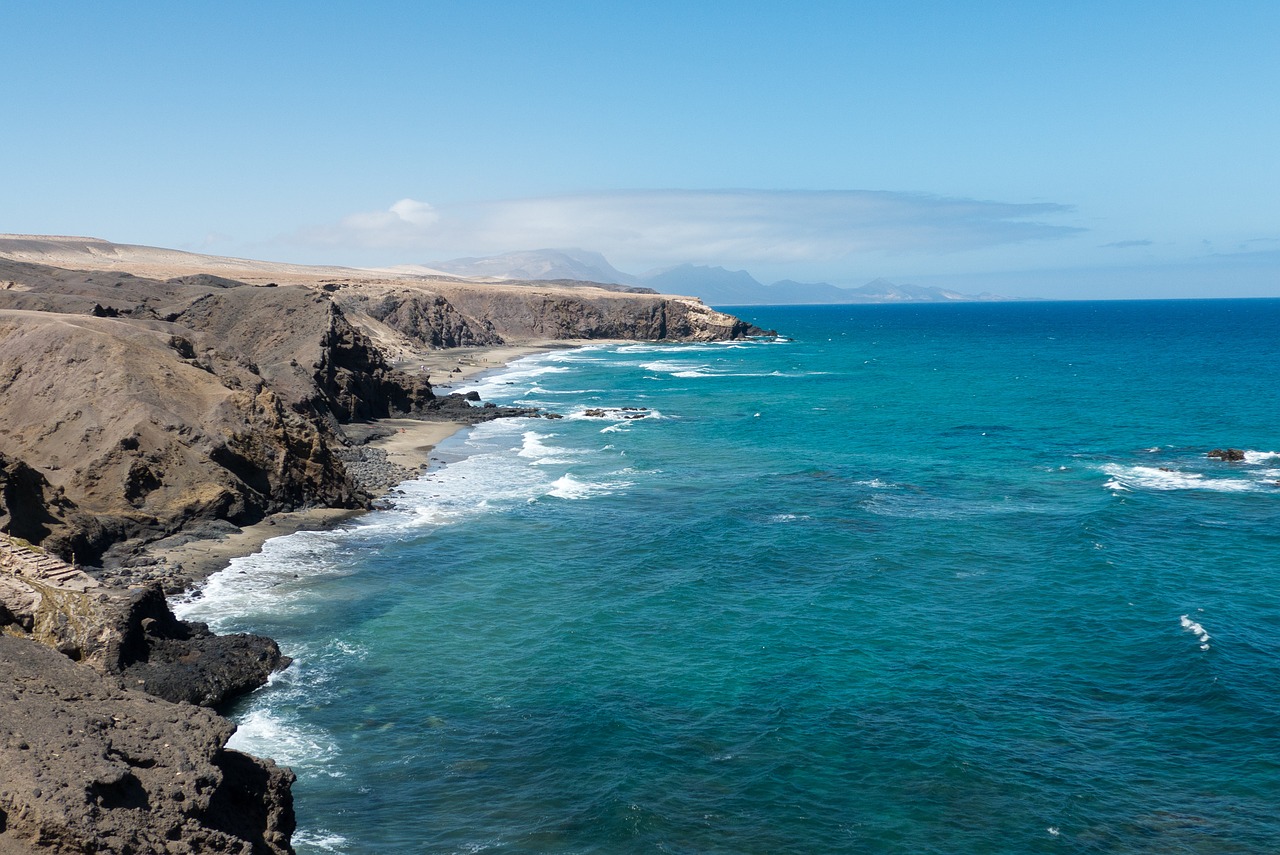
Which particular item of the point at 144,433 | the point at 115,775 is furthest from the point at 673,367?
the point at 115,775

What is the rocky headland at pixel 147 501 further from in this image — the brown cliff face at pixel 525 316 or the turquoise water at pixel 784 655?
the brown cliff face at pixel 525 316

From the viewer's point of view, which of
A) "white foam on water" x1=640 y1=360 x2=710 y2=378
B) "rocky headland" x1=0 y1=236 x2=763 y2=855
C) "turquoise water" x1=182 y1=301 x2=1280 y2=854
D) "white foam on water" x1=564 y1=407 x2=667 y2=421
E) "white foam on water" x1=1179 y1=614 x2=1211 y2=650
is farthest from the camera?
"white foam on water" x1=640 y1=360 x2=710 y2=378

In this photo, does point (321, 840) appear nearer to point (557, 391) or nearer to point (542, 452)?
point (542, 452)

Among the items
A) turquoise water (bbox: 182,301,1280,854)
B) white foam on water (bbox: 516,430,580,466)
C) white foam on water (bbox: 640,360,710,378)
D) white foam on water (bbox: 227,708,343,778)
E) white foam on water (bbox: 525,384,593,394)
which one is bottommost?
white foam on water (bbox: 227,708,343,778)

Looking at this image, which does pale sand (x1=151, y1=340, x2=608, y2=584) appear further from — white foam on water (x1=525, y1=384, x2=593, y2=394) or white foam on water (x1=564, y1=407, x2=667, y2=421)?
white foam on water (x1=564, y1=407, x2=667, y2=421)

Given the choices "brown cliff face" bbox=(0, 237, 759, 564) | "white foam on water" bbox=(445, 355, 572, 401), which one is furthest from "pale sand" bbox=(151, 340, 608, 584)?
"white foam on water" bbox=(445, 355, 572, 401)

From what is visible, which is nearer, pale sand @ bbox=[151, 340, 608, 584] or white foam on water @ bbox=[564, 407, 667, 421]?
pale sand @ bbox=[151, 340, 608, 584]
